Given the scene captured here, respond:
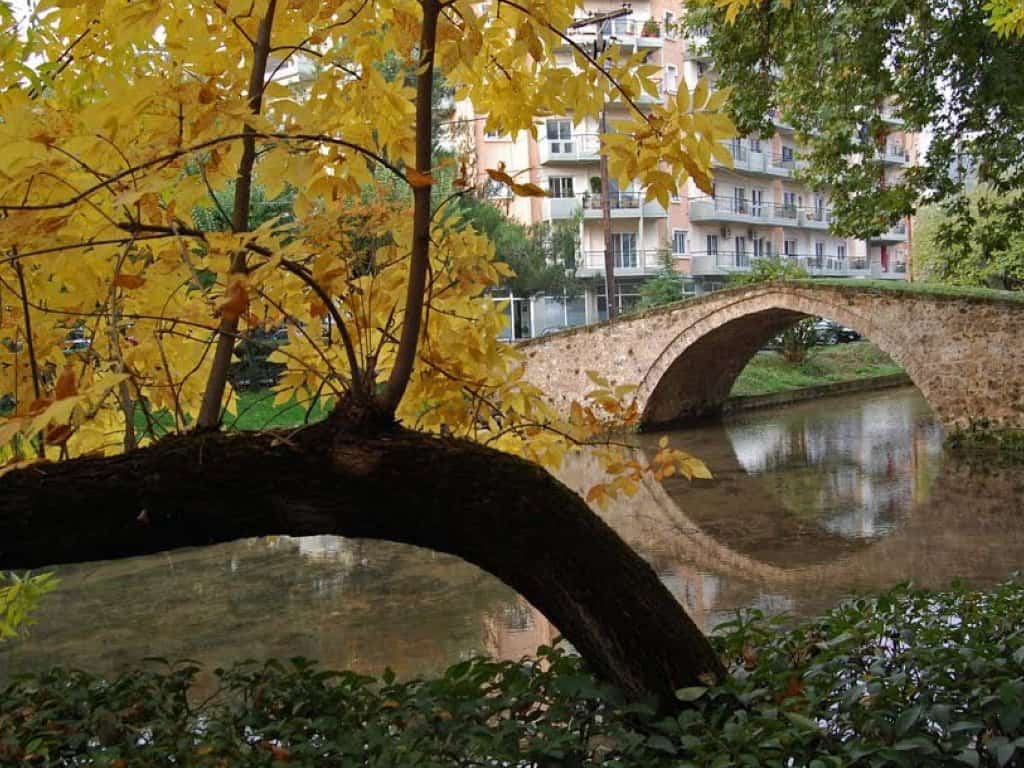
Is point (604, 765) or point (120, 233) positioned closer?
point (604, 765)

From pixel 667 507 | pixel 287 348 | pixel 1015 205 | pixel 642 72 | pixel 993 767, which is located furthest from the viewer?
pixel 667 507

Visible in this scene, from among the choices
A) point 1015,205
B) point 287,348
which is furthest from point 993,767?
point 1015,205

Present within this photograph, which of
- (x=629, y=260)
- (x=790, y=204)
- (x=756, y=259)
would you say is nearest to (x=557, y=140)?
(x=629, y=260)

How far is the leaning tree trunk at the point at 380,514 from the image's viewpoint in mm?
1921

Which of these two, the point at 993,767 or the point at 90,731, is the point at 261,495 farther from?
the point at 993,767

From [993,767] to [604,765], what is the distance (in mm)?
716

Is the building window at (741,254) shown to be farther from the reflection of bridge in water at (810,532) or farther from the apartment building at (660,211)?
the reflection of bridge in water at (810,532)

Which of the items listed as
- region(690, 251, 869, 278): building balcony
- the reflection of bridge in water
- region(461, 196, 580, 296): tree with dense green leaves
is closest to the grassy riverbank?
region(690, 251, 869, 278): building balcony

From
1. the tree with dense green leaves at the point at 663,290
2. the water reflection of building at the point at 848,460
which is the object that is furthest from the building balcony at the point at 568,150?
the water reflection of building at the point at 848,460

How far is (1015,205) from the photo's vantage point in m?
7.84

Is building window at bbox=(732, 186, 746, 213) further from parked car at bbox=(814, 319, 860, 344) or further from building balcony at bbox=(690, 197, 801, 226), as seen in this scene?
parked car at bbox=(814, 319, 860, 344)

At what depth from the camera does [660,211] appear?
86.3ft

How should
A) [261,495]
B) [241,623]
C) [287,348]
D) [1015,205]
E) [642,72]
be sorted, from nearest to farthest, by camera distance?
1. [261,495]
2. [642,72]
3. [287,348]
4. [241,623]
5. [1015,205]

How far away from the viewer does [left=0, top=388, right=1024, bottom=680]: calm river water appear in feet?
18.6
